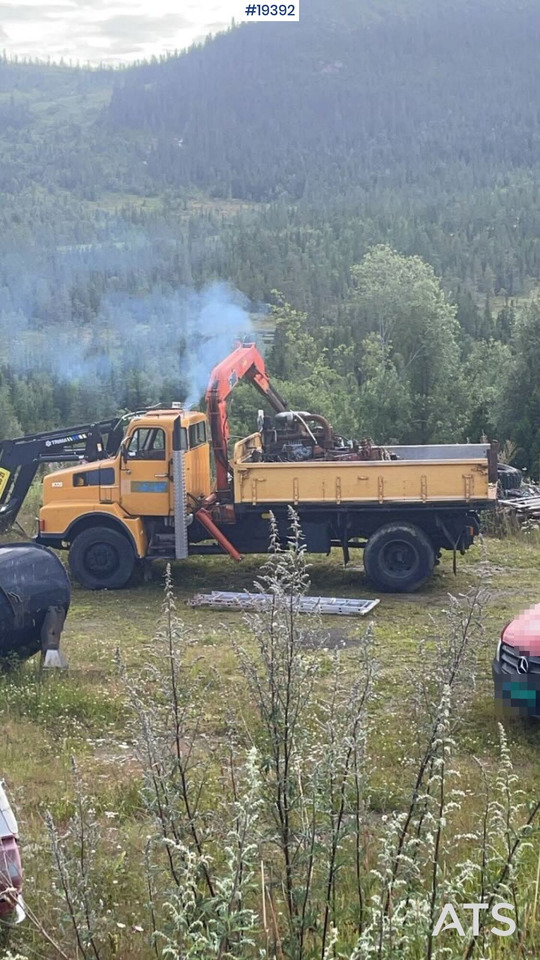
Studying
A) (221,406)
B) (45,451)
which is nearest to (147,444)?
(221,406)

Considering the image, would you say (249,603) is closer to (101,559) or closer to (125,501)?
(125,501)

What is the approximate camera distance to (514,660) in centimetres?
888

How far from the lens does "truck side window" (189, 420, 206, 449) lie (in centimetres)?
1490

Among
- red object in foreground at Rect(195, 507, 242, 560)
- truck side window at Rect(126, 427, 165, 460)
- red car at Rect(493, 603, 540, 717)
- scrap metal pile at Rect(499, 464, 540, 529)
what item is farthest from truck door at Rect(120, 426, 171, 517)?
scrap metal pile at Rect(499, 464, 540, 529)

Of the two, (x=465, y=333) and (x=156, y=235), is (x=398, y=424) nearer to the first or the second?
(x=465, y=333)

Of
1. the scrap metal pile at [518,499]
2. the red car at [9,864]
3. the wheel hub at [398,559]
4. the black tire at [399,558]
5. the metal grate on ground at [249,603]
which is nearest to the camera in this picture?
the red car at [9,864]

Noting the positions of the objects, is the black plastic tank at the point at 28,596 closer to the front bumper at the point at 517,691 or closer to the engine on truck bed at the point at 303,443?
the front bumper at the point at 517,691

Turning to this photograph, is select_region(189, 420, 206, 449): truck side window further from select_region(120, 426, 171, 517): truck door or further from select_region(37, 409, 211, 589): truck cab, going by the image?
select_region(120, 426, 171, 517): truck door

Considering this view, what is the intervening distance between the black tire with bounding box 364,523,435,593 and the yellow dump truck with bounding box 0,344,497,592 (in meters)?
0.01

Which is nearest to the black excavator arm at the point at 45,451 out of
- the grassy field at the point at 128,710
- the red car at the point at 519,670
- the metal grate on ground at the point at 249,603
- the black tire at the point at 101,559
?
the black tire at the point at 101,559

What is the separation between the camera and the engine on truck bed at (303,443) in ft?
50.6

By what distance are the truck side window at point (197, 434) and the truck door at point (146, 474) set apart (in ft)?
1.87

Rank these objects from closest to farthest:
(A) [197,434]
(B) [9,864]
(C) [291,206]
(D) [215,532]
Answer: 1. (B) [9,864]
2. (D) [215,532]
3. (A) [197,434]
4. (C) [291,206]

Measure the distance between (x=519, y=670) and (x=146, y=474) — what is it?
710 centimetres
